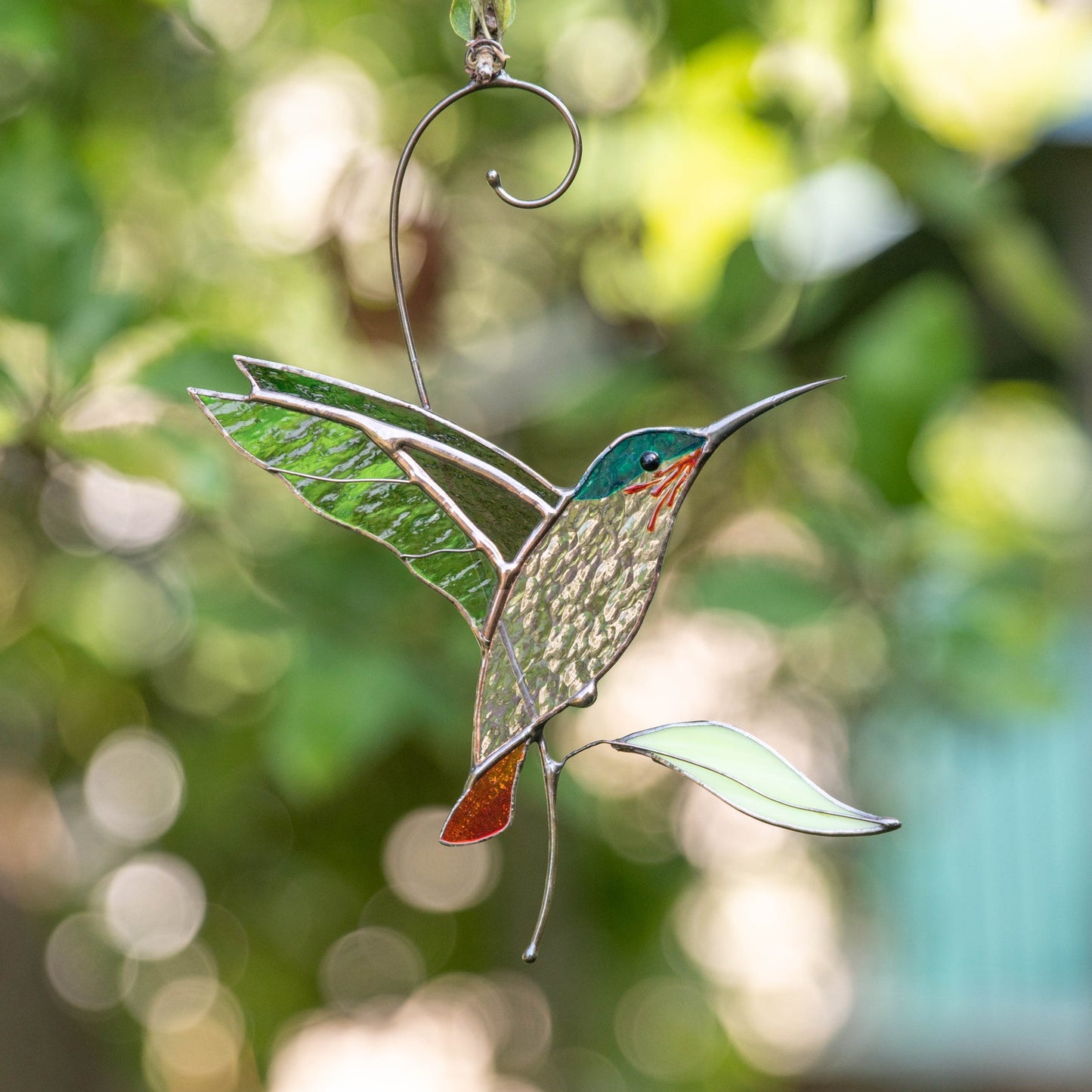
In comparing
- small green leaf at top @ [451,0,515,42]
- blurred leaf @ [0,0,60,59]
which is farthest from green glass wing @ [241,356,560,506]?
blurred leaf @ [0,0,60,59]

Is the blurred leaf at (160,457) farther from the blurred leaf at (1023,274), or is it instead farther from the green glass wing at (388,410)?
the blurred leaf at (1023,274)

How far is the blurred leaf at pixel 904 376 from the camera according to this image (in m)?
0.70

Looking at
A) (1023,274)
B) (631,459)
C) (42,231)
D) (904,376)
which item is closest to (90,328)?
(42,231)

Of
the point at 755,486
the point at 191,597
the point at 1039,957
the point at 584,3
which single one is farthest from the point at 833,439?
the point at 1039,957

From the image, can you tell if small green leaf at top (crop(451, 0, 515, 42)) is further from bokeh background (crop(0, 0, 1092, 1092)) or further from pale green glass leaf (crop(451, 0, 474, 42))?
bokeh background (crop(0, 0, 1092, 1092))

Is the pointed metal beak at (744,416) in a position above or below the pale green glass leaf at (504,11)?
below

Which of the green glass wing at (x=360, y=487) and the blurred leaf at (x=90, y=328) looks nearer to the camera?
the green glass wing at (x=360, y=487)

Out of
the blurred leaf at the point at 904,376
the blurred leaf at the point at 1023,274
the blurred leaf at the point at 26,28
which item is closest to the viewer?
the blurred leaf at the point at 26,28

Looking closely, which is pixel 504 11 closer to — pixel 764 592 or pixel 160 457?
pixel 160 457

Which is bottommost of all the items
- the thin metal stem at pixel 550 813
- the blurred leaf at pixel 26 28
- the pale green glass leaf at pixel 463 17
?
the thin metal stem at pixel 550 813

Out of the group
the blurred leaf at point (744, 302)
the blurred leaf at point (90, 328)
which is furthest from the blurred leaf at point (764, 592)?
the blurred leaf at point (90, 328)

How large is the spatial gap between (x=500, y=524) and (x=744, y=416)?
3.9 inches

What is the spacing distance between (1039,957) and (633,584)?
5.47 ft

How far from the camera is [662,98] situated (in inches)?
34.7
